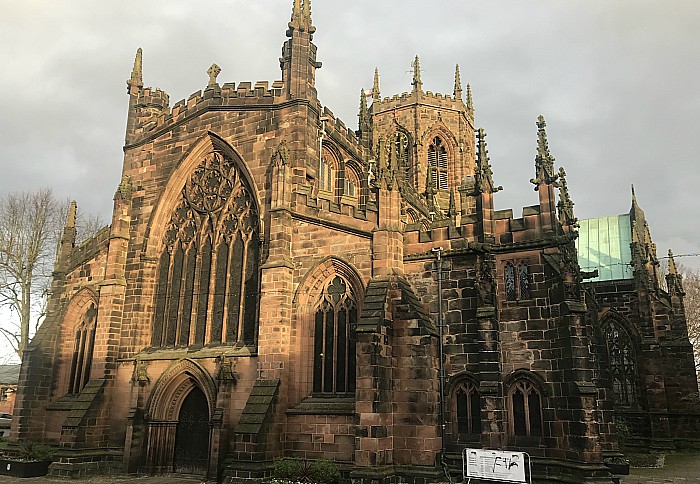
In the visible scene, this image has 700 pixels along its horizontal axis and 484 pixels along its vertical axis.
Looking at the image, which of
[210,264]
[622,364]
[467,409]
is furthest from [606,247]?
[210,264]

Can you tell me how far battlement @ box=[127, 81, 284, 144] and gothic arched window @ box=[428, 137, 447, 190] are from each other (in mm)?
19178

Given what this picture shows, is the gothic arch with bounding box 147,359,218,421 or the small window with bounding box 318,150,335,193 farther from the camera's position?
the small window with bounding box 318,150,335,193

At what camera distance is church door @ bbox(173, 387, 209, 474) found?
20016 millimetres

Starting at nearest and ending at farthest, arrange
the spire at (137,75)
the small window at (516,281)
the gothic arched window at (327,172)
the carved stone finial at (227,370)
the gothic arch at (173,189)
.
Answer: the small window at (516,281)
the carved stone finial at (227,370)
the gothic arch at (173,189)
the gothic arched window at (327,172)
the spire at (137,75)

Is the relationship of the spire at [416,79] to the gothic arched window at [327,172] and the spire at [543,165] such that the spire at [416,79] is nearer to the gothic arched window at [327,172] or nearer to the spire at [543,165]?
the gothic arched window at [327,172]

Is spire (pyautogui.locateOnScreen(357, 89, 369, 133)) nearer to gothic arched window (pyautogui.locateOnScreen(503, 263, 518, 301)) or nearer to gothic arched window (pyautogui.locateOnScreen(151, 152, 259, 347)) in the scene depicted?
gothic arched window (pyautogui.locateOnScreen(151, 152, 259, 347))

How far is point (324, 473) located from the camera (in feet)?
52.1

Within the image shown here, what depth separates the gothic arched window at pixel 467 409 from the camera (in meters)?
16.5

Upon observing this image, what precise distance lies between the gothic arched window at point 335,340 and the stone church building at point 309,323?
67 millimetres

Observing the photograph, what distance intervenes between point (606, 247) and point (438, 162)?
1203 cm

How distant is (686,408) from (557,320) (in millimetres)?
15987

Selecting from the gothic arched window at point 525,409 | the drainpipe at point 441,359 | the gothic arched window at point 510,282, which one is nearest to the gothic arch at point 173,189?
the drainpipe at point 441,359

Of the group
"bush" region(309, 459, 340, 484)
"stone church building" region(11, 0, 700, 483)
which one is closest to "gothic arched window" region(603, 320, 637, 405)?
"stone church building" region(11, 0, 700, 483)

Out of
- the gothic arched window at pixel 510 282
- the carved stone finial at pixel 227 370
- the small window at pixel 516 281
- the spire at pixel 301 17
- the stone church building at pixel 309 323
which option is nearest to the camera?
the stone church building at pixel 309 323
